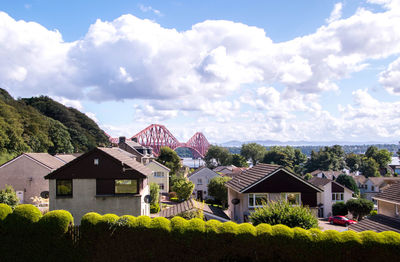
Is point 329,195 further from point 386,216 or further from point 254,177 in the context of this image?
point 386,216

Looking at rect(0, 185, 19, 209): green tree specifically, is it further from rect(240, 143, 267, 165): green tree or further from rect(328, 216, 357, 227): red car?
rect(240, 143, 267, 165): green tree

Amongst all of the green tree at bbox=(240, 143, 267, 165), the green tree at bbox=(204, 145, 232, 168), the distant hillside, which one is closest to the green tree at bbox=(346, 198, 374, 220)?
the distant hillside

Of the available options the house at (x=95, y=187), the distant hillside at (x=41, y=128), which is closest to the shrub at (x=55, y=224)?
the house at (x=95, y=187)

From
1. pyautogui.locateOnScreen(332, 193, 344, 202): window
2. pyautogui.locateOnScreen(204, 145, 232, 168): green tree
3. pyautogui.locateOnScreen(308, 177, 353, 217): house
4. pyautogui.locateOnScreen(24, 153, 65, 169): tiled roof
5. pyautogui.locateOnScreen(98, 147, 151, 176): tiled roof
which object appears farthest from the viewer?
pyautogui.locateOnScreen(204, 145, 232, 168): green tree

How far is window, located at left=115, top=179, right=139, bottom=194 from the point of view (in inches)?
886

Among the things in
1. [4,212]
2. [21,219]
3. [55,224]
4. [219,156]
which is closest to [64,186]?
[4,212]

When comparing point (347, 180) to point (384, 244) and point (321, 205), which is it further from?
point (384, 244)

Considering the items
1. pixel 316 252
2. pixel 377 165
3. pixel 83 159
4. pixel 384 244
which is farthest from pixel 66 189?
pixel 377 165

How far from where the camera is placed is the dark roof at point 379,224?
16469 millimetres

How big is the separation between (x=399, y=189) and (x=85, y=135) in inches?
4085

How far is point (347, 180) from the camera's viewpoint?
6575 centimetres

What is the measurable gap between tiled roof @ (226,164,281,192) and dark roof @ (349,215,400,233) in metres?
6.69

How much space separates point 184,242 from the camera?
39.7ft

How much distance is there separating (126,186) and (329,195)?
40434 millimetres
